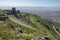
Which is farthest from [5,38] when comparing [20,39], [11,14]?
[11,14]

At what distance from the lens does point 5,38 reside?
82.7ft

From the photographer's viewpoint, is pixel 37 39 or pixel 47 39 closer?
pixel 37 39

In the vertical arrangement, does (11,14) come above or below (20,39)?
below

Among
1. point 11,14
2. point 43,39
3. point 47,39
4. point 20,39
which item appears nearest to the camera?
point 20,39

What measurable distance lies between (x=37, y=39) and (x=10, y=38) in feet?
14.8

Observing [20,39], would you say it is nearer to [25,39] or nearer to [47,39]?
[25,39]

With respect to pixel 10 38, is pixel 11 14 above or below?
below

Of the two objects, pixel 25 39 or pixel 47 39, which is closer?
pixel 25 39

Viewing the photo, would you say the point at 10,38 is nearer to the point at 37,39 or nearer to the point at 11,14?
the point at 37,39

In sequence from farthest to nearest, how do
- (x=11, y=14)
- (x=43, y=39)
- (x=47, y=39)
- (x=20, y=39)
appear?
(x=11, y=14) < (x=47, y=39) < (x=43, y=39) < (x=20, y=39)

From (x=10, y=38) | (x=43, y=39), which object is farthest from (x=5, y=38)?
(x=43, y=39)

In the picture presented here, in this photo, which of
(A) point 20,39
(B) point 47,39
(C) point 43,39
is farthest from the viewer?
(B) point 47,39

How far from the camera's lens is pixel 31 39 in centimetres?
2539

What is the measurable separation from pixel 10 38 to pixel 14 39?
0.80 m
